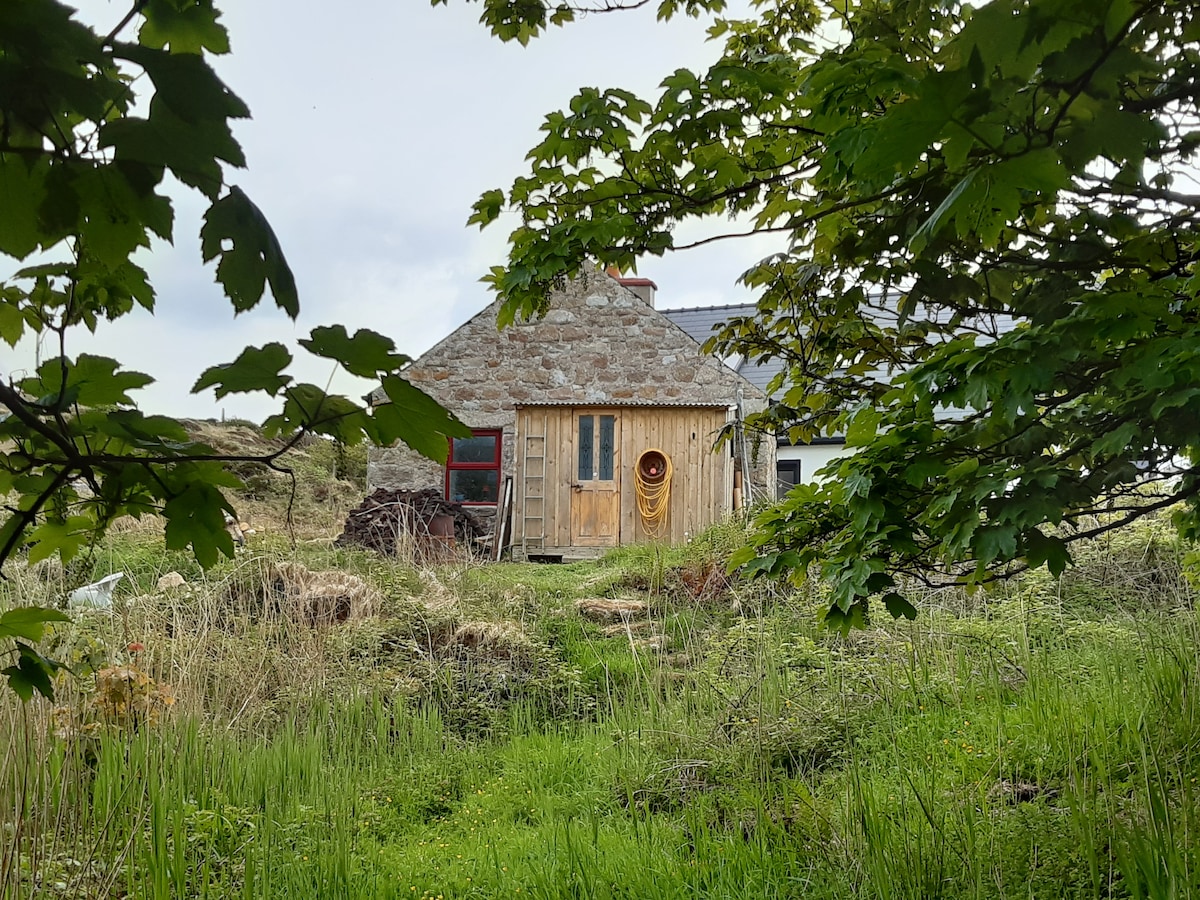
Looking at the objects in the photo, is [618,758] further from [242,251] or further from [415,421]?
[242,251]

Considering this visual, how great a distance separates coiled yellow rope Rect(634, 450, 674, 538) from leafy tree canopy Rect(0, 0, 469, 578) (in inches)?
410

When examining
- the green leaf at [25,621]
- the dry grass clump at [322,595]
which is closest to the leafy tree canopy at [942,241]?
the green leaf at [25,621]

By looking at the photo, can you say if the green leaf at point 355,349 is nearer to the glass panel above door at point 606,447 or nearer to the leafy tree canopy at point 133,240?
the leafy tree canopy at point 133,240

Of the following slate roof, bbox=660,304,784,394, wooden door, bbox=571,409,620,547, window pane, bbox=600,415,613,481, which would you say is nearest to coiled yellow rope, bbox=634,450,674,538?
wooden door, bbox=571,409,620,547

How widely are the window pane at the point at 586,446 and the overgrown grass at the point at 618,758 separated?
6.61 meters

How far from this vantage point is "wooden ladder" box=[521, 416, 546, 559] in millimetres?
11484

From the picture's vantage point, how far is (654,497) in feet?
37.4

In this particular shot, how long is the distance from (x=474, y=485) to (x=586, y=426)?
1.80 meters

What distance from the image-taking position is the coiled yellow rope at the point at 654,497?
448 inches

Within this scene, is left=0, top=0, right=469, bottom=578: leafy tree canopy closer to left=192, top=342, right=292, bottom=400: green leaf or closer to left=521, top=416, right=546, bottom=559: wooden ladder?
left=192, top=342, right=292, bottom=400: green leaf

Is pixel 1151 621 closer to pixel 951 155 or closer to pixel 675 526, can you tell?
pixel 951 155

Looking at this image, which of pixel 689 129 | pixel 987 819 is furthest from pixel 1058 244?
pixel 987 819

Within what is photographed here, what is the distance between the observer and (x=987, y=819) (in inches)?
91.0

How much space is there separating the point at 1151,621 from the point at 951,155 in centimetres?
398
